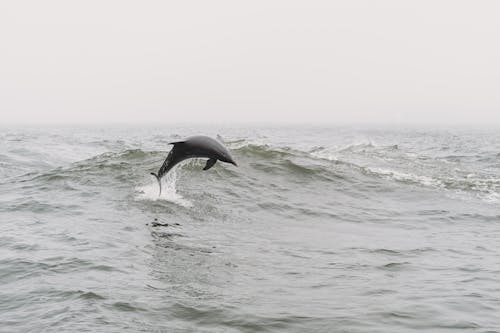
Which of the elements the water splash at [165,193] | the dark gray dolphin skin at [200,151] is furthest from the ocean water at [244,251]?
the dark gray dolphin skin at [200,151]

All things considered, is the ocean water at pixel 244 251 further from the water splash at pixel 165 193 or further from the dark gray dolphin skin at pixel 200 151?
the dark gray dolphin skin at pixel 200 151

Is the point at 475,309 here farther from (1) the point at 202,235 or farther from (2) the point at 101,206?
(2) the point at 101,206

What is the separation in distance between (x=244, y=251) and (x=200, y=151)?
2.87 m

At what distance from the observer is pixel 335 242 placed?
9.90 m

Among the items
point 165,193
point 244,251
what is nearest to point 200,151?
point 244,251

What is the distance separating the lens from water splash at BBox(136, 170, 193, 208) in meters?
12.9

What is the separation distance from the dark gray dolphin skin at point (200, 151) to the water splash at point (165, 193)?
1.57m

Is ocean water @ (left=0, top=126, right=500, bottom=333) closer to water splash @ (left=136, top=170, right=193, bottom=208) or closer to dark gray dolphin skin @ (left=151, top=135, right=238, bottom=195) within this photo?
water splash @ (left=136, top=170, right=193, bottom=208)

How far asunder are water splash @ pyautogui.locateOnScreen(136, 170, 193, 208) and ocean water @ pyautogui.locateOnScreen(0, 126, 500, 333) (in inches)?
3.4

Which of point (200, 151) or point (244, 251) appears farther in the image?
point (200, 151)

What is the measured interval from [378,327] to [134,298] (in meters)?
2.91

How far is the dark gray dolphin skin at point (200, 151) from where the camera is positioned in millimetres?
10500

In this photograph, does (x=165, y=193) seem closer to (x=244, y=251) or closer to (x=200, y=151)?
(x=200, y=151)

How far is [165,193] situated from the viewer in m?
13.6
